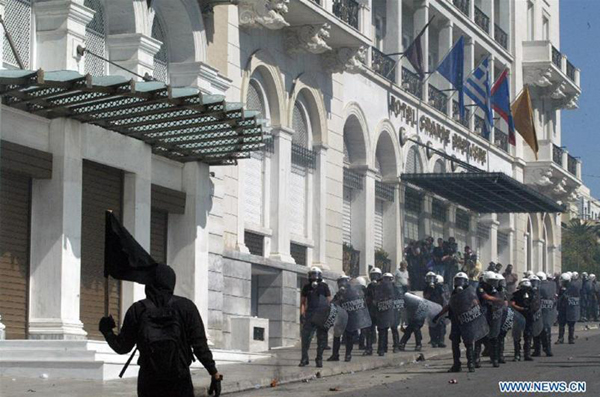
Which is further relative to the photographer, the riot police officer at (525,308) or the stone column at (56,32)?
the riot police officer at (525,308)

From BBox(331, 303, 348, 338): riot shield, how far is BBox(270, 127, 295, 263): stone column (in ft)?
18.5

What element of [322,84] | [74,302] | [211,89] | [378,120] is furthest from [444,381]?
[378,120]

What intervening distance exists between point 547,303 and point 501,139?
951 inches

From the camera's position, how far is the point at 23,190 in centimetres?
2170

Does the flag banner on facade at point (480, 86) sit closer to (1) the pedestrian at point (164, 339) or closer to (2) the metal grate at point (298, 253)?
(2) the metal grate at point (298, 253)

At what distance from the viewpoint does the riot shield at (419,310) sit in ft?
94.2

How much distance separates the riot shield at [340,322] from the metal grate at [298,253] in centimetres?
714

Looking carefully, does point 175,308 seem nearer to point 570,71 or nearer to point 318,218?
point 318,218

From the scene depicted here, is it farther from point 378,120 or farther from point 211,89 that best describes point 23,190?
point 378,120

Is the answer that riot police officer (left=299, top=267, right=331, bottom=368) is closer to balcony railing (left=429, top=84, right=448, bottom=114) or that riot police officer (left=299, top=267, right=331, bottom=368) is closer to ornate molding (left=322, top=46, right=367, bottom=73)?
ornate molding (left=322, top=46, right=367, bottom=73)

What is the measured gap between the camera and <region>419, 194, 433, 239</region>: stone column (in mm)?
42441

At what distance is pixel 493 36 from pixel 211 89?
2437cm

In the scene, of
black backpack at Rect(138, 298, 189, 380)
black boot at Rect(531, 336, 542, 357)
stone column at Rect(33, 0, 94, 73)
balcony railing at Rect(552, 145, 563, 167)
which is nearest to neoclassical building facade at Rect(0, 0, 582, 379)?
stone column at Rect(33, 0, 94, 73)

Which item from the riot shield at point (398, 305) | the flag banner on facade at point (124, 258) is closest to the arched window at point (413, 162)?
the riot shield at point (398, 305)
